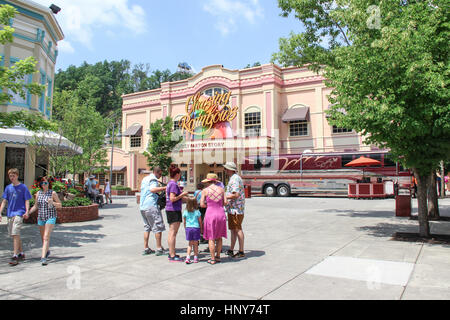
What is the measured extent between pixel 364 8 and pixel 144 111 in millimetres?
31912

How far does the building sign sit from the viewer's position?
1224 inches

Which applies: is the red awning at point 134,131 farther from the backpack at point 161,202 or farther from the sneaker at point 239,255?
the sneaker at point 239,255

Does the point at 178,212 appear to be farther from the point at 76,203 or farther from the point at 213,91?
the point at 213,91

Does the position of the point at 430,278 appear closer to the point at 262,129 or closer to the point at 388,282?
the point at 388,282

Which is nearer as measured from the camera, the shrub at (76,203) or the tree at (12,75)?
the tree at (12,75)

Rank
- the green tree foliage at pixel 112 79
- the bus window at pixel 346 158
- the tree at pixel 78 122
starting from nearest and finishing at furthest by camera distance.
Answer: the tree at pixel 78 122 → the bus window at pixel 346 158 → the green tree foliage at pixel 112 79

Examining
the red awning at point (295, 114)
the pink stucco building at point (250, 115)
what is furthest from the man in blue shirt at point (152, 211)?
the red awning at point (295, 114)

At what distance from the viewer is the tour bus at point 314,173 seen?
22.8m

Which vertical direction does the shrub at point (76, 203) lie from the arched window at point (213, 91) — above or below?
below

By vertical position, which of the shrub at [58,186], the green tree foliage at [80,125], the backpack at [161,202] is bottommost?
the backpack at [161,202]

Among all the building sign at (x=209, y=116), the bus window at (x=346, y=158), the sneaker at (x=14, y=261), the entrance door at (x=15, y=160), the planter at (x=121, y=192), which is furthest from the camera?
the planter at (x=121, y=192)

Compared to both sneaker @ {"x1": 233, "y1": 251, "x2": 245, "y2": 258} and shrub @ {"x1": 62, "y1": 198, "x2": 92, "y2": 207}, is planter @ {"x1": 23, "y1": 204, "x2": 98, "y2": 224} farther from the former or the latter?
sneaker @ {"x1": 233, "y1": 251, "x2": 245, "y2": 258}

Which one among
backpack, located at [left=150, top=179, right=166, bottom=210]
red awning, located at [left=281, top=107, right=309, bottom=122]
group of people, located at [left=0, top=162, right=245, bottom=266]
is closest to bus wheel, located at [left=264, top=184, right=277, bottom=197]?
red awning, located at [left=281, top=107, right=309, bottom=122]
